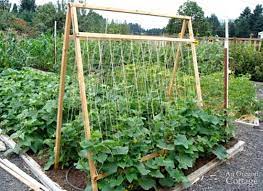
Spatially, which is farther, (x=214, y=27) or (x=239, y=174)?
(x=214, y=27)

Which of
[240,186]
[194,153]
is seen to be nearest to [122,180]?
[194,153]

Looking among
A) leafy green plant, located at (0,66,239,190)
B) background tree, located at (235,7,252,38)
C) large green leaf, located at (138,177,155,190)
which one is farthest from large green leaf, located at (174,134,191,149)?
background tree, located at (235,7,252,38)

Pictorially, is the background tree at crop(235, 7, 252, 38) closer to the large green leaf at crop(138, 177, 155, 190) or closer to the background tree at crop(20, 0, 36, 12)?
the background tree at crop(20, 0, 36, 12)

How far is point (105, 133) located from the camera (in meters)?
3.32

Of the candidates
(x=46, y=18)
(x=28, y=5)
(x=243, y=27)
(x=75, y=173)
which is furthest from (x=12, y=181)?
(x=28, y=5)

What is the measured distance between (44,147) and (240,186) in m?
2.10

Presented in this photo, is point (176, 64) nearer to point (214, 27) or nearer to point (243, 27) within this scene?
point (214, 27)

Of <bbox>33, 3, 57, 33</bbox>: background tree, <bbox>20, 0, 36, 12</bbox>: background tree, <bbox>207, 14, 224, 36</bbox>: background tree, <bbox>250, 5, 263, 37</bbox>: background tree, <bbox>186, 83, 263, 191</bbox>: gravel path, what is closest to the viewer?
<bbox>186, 83, 263, 191</bbox>: gravel path

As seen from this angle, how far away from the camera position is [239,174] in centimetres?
357

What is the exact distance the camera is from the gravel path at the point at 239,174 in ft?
10.8

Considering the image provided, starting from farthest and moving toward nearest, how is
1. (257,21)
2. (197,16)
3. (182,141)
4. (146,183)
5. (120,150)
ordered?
(257,21) < (197,16) < (182,141) < (146,183) < (120,150)

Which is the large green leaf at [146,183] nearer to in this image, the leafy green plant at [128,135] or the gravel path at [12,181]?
the leafy green plant at [128,135]

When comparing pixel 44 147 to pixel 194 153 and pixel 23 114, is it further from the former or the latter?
pixel 194 153

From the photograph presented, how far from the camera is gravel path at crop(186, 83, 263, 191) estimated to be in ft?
10.8
